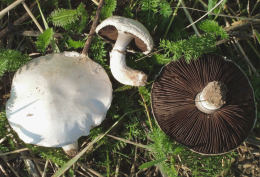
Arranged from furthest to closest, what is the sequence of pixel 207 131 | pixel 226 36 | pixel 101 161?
pixel 101 161, pixel 226 36, pixel 207 131

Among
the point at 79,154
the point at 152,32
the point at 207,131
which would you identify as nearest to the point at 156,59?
the point at 152,32

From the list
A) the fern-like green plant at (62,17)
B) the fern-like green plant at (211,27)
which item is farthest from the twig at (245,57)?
the fern-like green plant at (62,17)

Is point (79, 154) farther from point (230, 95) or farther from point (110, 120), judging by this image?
point (230, 95)

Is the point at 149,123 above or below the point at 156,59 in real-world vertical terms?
below

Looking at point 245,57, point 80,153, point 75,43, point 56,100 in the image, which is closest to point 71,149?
point 80,153

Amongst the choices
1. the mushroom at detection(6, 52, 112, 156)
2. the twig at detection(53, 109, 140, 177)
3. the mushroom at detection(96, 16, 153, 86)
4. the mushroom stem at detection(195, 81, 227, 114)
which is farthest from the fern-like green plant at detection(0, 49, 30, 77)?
the mushroom stem at detection(195, 81, 227, 114)
